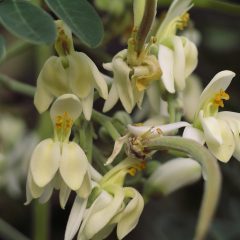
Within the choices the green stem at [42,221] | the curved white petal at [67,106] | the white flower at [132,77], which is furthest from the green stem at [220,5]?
the green stem at [42,221]

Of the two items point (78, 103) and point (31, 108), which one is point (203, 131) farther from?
point (31, 108)

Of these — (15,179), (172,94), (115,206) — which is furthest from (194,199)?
(115,206)

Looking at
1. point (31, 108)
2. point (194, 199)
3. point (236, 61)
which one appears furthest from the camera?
point (31, 108)

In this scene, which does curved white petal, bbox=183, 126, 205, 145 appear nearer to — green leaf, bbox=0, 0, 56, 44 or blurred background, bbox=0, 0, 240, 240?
green leaf, bbox=0, 0, 56, 44

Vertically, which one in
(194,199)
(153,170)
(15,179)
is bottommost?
(194,199)

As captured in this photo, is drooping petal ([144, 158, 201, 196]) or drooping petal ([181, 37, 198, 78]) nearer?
drooping petal ([181, 37, 198, 78])

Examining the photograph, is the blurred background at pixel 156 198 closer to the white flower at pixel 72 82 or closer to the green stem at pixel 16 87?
the green stem at pixel 16 87

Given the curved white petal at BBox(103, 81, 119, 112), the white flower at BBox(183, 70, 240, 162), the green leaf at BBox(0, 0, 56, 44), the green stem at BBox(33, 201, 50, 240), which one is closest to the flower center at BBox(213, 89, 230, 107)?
the white flower at BBox(183, 70, 240, 162)
